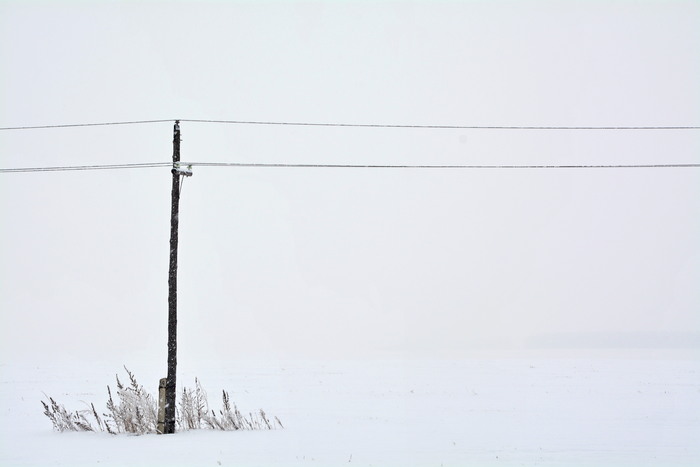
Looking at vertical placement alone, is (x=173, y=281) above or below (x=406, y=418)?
above

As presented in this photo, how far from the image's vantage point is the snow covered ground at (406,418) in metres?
14.4

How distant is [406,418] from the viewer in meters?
20.1

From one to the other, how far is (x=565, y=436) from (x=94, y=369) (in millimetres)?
26798

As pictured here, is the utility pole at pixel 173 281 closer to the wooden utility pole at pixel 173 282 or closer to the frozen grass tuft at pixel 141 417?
the wooden utility pole at pixel 173 282

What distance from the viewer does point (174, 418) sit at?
17688 millimetres

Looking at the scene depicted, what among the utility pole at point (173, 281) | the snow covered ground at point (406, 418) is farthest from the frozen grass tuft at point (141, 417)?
the utility pole at point (173, 281)

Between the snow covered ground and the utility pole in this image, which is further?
the utility pole

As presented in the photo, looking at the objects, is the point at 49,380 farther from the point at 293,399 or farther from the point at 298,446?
the point at 298,446

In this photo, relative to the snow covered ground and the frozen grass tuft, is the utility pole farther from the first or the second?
the snow covered ground

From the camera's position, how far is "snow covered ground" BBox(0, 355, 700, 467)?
14.4 metres

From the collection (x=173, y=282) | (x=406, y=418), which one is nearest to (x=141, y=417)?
(x=173, y=282)

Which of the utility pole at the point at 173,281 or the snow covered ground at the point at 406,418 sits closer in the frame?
the snow covered ground at the point at 406,418

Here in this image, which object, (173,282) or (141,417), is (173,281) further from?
(141,417)

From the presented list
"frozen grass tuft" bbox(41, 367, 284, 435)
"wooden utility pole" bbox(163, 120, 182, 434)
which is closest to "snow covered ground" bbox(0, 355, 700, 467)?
"frozen grass tuft" bbox(41, 367, 284, 435)
